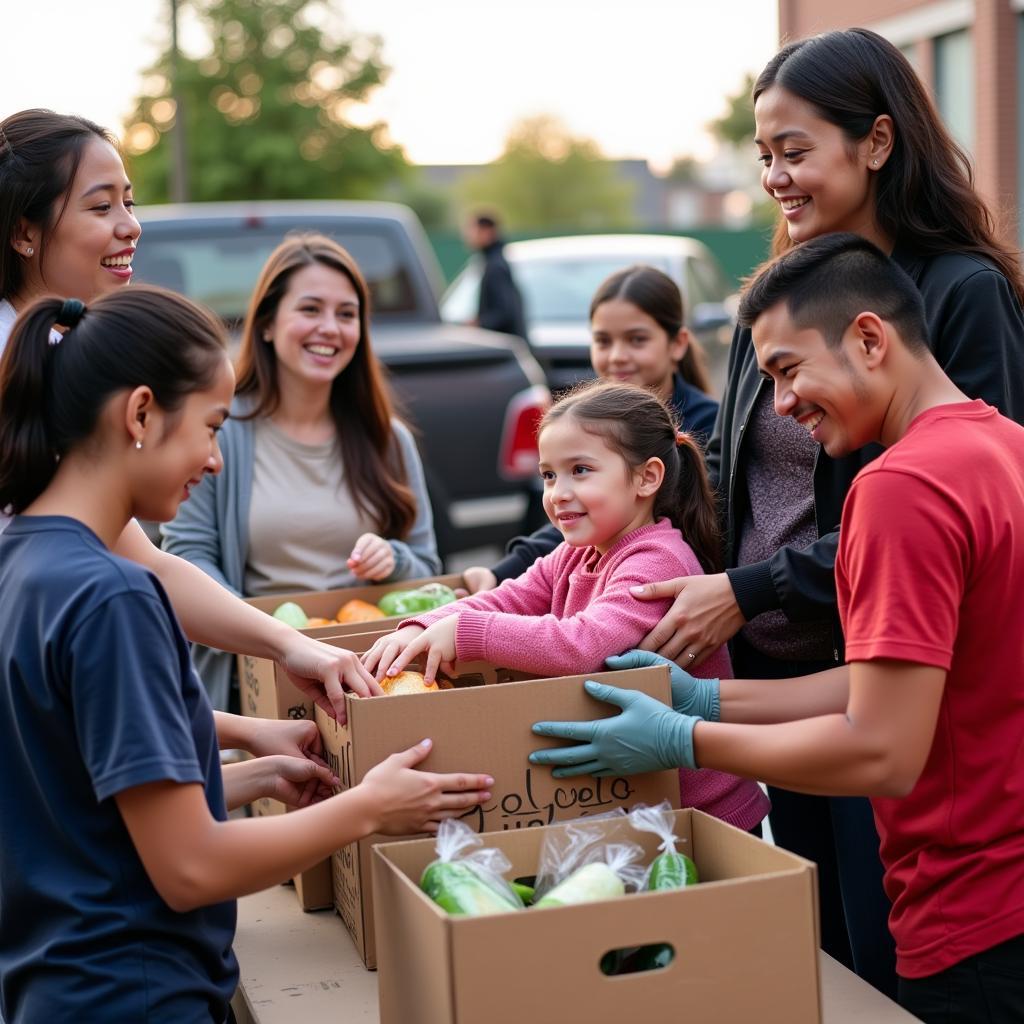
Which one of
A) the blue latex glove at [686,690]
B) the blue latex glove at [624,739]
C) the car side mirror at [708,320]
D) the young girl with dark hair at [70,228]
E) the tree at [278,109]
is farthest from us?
the tree at [278,109]

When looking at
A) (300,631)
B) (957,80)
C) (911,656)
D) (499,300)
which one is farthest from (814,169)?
(957,80)

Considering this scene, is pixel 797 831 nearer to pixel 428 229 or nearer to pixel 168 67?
pixel 168 67

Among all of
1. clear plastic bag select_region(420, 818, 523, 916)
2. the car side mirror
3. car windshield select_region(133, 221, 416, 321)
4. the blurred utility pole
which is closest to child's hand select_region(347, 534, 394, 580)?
clear plastic bag select_region(420, 818, 523, 916)

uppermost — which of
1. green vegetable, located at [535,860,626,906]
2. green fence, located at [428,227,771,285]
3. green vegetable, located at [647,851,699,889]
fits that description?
green vegetable, located at [535,860,626,906]

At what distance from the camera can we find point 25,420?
6.06 feet

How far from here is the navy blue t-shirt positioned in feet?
5.56

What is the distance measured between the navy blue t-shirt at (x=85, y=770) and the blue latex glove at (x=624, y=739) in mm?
592

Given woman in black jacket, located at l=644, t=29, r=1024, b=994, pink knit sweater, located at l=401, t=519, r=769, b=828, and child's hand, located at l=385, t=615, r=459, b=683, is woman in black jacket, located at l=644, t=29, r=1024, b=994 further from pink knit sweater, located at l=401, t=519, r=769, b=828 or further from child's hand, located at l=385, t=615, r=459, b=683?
child's hand, located at l=385, t=615, r=459, b=683

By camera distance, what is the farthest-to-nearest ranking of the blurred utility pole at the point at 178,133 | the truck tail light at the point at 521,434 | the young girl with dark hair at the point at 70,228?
the blurred utility pole at the point at 178,133 → the truck tail light at the point at 521,434 → the young girl with dark hair at the point at 70,228

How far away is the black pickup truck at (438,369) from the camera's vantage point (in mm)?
6668

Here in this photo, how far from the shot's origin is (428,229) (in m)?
46.7

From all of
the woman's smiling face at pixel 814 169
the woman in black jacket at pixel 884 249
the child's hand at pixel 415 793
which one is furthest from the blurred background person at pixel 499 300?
the child's hand at pixel 415 793

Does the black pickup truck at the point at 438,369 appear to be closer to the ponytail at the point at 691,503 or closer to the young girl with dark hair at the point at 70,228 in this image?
the young girl with dark hair at the point at 70,228

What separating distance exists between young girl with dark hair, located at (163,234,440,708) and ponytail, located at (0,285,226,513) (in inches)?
66.3
